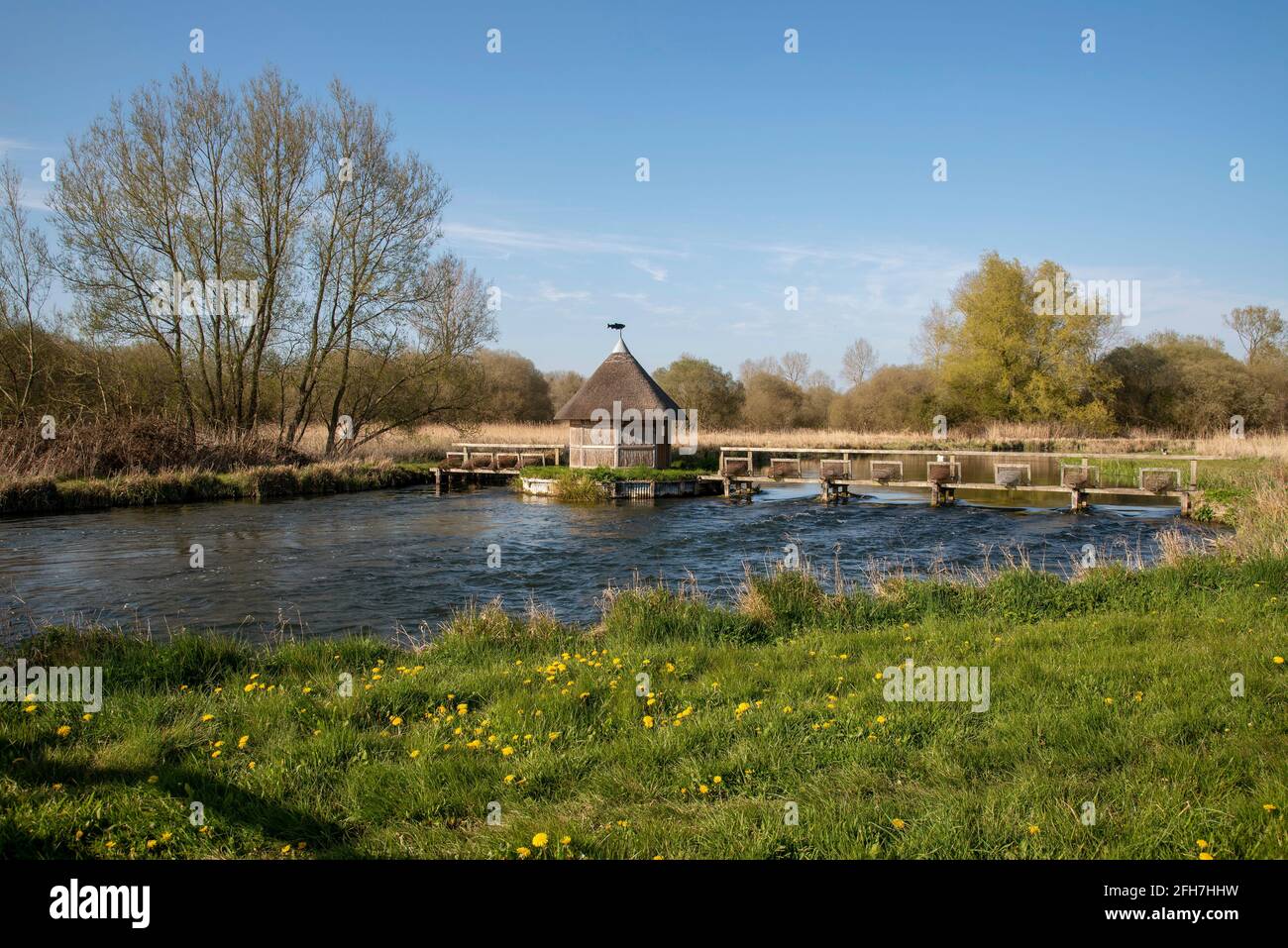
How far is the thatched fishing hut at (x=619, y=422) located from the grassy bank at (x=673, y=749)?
22487mm

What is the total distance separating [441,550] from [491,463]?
17287mm

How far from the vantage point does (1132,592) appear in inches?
339

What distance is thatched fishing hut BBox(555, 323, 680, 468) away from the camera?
2992 centimetres

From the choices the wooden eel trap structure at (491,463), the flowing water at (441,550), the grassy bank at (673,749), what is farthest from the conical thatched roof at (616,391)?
the grassy bank at (673,749)

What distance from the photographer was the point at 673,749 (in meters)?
4.62

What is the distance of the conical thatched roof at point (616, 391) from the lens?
98.9ft

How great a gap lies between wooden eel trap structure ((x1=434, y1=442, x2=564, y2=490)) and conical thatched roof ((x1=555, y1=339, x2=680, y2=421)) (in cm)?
335

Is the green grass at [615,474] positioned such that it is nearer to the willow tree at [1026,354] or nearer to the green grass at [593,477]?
the green grass at [593,477]

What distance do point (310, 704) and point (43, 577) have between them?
10.9 meters

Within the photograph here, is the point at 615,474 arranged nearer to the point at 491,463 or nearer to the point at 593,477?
the point at 593,477

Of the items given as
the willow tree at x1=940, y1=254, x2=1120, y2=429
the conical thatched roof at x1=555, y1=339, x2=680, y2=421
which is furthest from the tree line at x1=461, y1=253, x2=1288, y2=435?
the conical thatched roof at x1=555, y1=339, x2=680, y2=421

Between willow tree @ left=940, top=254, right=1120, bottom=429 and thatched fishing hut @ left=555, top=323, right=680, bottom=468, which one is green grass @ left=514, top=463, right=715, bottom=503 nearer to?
thatched fishing hut @ left=555, top=323, right=680, bottom=468
